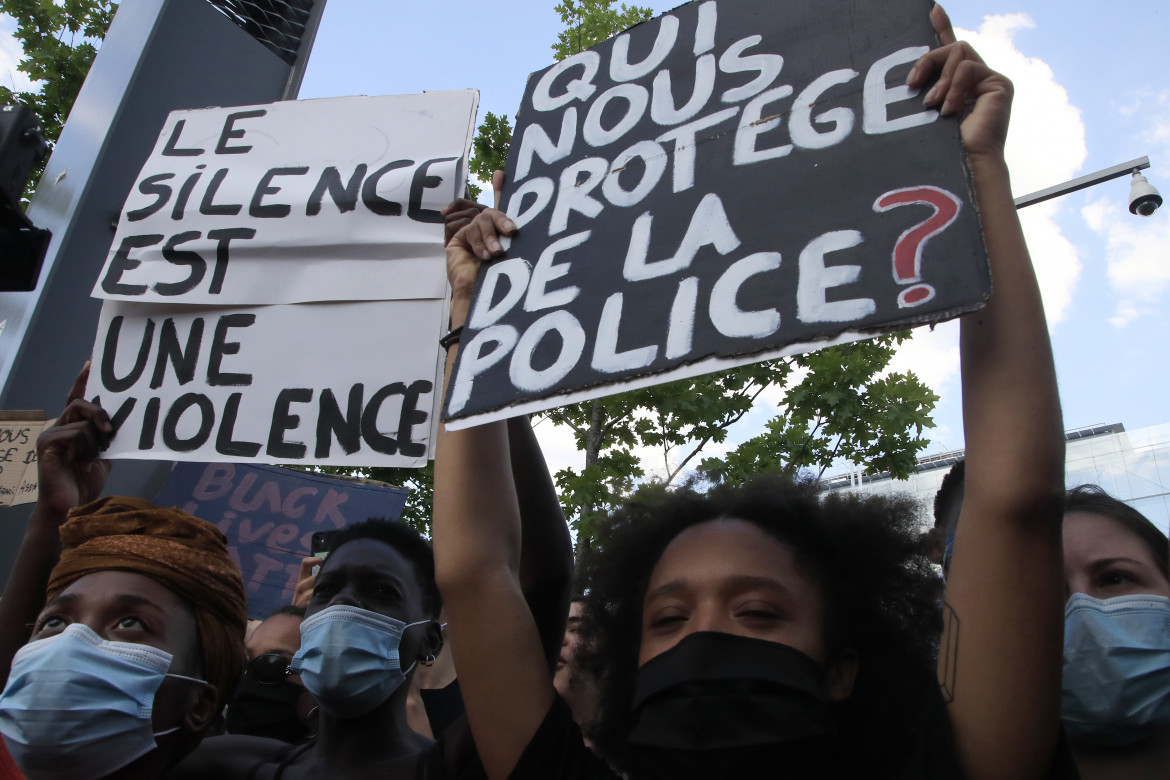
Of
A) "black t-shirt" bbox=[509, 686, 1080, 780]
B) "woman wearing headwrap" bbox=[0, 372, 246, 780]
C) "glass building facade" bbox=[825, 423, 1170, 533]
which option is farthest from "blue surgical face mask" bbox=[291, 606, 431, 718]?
"glass building facade" bbox=[825, 423, 1170, 533]

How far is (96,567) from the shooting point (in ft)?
7.18

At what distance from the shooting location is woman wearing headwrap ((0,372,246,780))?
1987mm

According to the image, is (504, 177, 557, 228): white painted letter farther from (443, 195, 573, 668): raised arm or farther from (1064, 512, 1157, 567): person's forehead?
(1064, 512, 1157, 567): person's forehead

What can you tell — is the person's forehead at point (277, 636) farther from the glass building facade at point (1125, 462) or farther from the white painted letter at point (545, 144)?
the glass building facade at point (1125, 462)

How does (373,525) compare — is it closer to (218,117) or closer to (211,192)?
(211,192)

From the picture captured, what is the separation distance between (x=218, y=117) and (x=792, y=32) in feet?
8.49

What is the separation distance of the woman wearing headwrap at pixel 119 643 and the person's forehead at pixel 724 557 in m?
1.34

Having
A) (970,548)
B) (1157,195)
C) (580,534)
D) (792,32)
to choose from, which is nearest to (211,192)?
(792,32)

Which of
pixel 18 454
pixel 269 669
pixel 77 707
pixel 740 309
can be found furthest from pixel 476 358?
pixel 18 454

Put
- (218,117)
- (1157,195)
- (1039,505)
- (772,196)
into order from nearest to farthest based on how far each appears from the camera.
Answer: (1039,505) → (772,196) → (218,117) → (1157,195)

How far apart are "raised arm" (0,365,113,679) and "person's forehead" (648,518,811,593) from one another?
2.02 meters

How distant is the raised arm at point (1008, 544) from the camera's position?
1190 mm

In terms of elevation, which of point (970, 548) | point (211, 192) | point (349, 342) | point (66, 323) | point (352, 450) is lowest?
point (970, 548)

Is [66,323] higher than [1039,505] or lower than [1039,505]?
higher
